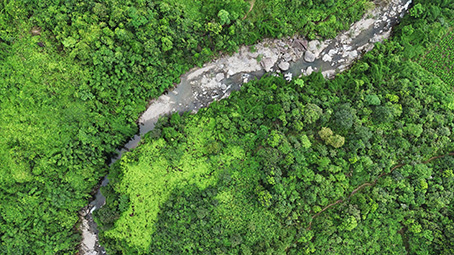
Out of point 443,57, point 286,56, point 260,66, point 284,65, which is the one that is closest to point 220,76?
point 260,66

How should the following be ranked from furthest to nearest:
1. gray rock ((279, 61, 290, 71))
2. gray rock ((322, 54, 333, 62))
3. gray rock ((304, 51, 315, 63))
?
gray rock ((322, 54, 333, 62)) → gray rock ((304, 51, 315, 63)) → gray rock ((279, 61, 290, 71))

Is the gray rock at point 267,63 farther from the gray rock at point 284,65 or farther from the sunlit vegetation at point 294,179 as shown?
the sunlit vegetation at point 294,179

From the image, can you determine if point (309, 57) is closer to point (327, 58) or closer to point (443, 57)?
point (327, 58)

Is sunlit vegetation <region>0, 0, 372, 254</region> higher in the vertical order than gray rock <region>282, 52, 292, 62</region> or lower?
higher

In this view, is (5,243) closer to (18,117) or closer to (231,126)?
(18,117)

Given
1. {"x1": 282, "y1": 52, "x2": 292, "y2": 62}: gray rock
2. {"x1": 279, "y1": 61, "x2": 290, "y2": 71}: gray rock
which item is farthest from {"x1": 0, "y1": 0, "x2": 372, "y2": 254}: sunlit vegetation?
{"x1": 279, "y1": 61, "x2": 290, "y2": 71}: gray rock

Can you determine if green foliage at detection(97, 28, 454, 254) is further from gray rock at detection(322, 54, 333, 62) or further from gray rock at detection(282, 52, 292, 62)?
gray rock at detection(322, 54, 333, 62)

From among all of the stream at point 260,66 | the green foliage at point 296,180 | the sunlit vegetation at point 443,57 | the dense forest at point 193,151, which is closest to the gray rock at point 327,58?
the stream at point 260,66
